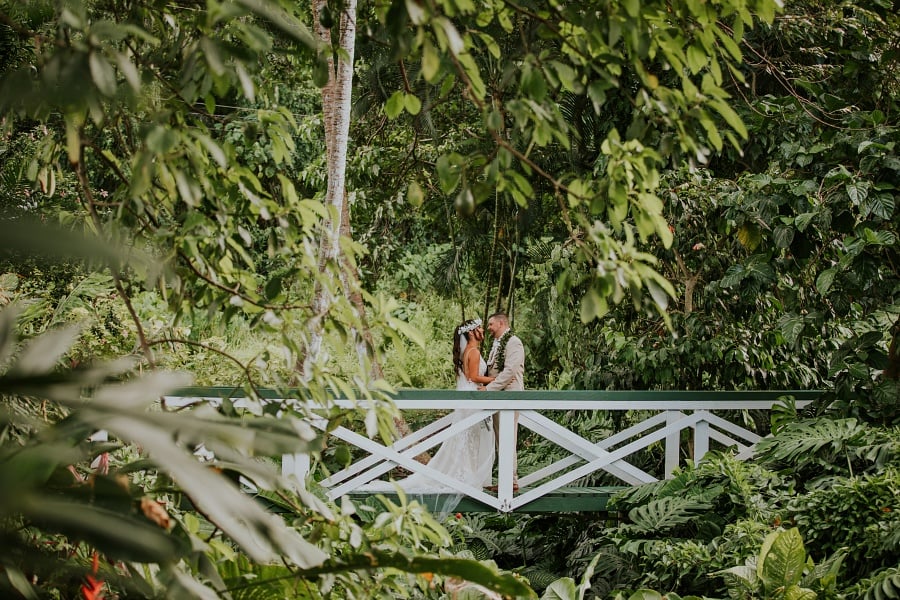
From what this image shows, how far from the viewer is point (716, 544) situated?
4387mm

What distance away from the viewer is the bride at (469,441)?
20.4 ft

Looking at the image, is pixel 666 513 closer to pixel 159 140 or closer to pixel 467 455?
pixel 467 455

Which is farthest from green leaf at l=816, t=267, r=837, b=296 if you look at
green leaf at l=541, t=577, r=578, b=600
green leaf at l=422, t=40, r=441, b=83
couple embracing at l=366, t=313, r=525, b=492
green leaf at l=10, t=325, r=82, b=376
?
green leaf at l=10, t=325, r=82, b=376

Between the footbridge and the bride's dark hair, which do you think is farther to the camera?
the bride's dark hair

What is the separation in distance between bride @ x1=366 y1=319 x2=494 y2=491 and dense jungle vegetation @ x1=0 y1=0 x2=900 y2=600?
1.45 feet

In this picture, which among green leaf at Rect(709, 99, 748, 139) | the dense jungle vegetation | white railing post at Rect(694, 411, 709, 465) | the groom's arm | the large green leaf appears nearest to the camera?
the dense jungle vegetation

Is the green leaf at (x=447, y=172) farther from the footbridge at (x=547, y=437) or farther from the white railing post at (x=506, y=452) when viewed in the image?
the white railing post at (x=506, y=452)

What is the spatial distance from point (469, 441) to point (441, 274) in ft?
8.79

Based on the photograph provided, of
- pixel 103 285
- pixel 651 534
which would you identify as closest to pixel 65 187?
pixel 103 285

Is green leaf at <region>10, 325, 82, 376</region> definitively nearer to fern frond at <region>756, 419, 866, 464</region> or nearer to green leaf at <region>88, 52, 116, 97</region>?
green leaf at <region>88, 52, 116, 97</region>

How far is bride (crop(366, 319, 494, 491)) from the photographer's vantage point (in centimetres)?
621

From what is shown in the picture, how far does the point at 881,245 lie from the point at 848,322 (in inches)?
49.8

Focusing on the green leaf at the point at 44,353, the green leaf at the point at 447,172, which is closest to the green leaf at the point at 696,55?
the green leaf at the point at 447,172

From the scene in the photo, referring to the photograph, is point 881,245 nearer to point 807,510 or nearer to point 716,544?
point 807,510
